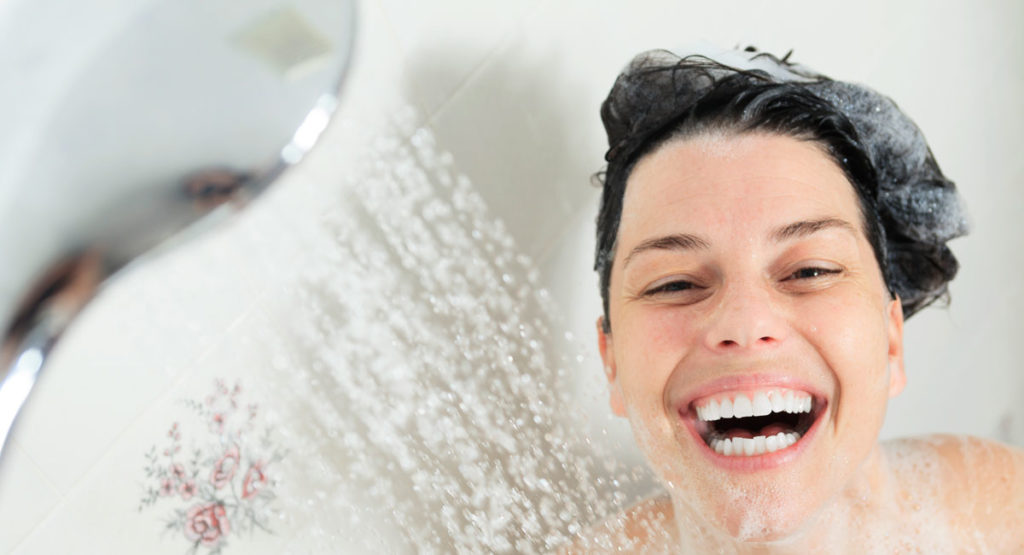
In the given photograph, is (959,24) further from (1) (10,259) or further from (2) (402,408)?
(1) (10,259)

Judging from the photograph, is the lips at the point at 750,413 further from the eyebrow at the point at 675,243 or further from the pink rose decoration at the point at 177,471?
the pink rose decoration at the point at 177,471

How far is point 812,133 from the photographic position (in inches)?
35.1

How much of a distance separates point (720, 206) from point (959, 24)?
90cm

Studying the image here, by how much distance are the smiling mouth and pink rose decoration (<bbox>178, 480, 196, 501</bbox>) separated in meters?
0.54

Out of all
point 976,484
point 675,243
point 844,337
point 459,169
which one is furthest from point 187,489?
point 976,484

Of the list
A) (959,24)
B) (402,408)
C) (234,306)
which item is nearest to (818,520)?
(402,408)

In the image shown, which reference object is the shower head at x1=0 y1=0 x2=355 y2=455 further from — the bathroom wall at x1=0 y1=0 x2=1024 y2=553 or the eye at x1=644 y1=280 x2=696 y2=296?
the eye at x1=644 y1=280 x2=696 y2=296

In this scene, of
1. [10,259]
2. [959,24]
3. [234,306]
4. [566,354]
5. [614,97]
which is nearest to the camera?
[10,259]

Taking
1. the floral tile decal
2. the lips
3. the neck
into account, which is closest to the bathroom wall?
the floral tile decal

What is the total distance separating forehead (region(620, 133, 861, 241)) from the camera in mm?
830

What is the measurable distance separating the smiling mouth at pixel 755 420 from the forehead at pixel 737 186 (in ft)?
0.50

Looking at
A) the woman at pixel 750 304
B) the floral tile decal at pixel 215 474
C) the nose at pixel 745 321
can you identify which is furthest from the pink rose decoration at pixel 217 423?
the nose at pixel 745 321

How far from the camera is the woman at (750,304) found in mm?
813

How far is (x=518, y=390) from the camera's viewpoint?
114cm
